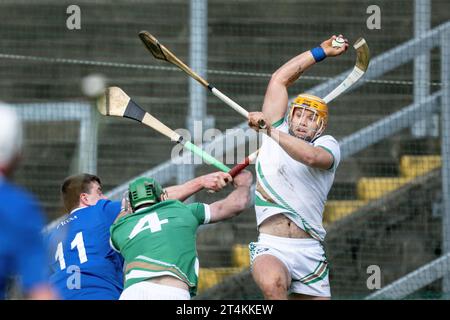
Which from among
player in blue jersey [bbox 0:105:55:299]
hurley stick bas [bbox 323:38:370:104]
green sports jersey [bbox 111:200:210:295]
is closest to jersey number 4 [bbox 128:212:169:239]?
green sports jersey [bbox 111:200:210:295]

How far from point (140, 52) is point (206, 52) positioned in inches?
35.6

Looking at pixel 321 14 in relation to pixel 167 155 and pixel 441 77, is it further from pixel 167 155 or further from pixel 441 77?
pixel 167 155

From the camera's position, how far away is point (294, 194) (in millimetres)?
6332

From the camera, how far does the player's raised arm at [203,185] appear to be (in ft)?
20.8

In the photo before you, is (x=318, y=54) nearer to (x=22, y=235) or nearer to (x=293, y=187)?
(x=293, y=187)

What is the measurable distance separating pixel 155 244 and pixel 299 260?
3.12 feet

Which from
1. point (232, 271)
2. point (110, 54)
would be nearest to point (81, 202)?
point (232, 271)

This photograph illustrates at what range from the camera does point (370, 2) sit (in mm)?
9625

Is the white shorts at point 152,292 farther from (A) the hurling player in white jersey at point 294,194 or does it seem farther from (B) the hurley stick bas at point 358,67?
(B) the hurley stick bas at point 358,67

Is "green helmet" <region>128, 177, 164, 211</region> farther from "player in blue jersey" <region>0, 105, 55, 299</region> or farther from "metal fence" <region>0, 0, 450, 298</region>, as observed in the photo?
"metal fence" <region>0, 0, 450, 298</region>

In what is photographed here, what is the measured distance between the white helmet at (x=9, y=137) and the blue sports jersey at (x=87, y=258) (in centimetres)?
240
